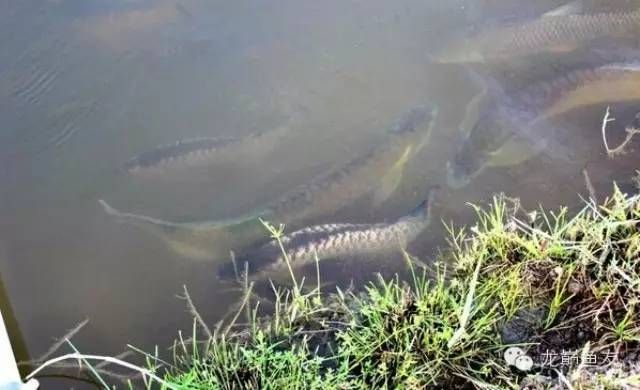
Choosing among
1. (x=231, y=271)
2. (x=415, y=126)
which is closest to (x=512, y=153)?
(x=415, y=126)

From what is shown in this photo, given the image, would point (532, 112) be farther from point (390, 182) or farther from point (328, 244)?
point (328, 244)

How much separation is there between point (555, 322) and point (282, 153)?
1.30 m

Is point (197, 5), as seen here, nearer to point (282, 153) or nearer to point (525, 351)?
point (282, 153)

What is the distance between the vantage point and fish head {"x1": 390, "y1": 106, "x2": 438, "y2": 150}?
305 cm

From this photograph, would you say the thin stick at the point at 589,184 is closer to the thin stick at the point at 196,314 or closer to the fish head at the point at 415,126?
the fish head at the point at 415,126

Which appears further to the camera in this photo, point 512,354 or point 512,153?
point 512,153

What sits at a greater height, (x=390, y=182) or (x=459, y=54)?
Result: (x=459, y=54)

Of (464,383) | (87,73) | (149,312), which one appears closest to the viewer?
(464,383)

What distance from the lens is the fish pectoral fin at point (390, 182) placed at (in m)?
2.94

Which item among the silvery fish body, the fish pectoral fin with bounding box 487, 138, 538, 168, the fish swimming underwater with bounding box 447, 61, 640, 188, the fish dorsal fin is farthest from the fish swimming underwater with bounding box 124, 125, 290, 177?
the fish dorsal fin

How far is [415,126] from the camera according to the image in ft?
10.0

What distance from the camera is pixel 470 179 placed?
9.65 ft

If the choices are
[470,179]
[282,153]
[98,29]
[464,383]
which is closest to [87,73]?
[98,29]

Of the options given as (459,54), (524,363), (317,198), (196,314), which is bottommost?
(524,363)
